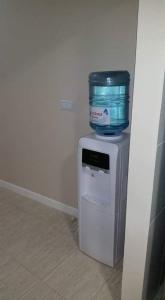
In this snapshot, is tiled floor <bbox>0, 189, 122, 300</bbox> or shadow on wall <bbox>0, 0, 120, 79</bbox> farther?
shadow on wall <bbox>0, 0, 120, 79</bbox>

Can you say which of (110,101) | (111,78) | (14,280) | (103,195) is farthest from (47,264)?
(111,78)

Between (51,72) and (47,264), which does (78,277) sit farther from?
(51,72)

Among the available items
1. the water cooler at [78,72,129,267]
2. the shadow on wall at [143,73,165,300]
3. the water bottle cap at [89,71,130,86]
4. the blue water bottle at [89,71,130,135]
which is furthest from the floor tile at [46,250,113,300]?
the water bottle cap at [89,71,130,86]

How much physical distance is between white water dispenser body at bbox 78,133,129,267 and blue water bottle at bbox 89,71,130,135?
83 mm

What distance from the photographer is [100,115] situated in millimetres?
1692

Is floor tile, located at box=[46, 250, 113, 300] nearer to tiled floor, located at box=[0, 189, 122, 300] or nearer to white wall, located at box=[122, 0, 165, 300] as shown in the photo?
tiled floor, located at box=[0, 189, 122, 300]

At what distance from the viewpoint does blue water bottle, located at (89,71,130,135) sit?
1700 millimetres

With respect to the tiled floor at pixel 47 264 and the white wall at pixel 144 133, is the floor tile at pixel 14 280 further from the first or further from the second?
the white wall at pixel 144 133

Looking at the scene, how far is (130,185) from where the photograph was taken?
1.23 meters

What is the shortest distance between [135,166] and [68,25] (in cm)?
135

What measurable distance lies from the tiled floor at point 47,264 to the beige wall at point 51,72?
0.31 meters

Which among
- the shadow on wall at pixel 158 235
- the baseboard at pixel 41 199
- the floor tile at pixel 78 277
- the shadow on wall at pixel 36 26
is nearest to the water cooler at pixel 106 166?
the floor tile at pixel 78 277

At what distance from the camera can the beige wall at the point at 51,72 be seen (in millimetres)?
1840

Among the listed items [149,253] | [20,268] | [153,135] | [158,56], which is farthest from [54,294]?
[158,56]
